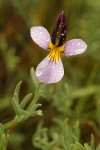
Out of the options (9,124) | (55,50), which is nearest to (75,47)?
(55,50)

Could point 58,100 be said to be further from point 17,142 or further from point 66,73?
point 66,73

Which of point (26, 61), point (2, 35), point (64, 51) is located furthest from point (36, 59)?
point (64, 51)

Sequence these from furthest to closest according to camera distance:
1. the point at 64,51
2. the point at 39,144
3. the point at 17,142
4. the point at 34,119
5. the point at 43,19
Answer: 1. the point at 43,19
2. the point at 34,119
3. the point at 17,142
4. the point at 39,144
5. the point at 64,51

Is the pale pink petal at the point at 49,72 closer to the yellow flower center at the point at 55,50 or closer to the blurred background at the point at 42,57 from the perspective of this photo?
the yellow flower center at the point at 55,50

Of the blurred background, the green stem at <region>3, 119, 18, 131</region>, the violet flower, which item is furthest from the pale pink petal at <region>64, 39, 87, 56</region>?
the blurred background

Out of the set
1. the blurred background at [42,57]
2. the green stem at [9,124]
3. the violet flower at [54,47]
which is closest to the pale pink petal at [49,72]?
the violet flower at [54,47]
